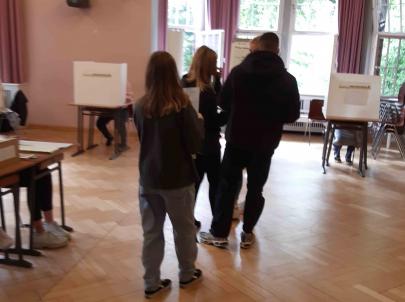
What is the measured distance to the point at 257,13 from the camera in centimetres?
785

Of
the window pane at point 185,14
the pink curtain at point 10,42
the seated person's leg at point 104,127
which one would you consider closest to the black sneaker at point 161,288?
the seated person's leg at point 104,127

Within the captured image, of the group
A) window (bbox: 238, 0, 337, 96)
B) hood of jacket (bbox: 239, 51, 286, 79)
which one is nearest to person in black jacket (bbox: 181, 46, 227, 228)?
hood of jacket (bbox: 239, 51, 286, 79)

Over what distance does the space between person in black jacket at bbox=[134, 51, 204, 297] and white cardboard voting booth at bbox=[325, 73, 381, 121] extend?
11.0 ft

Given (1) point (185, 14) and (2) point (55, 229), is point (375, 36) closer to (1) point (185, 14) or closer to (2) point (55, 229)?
(1) point (185, 14)

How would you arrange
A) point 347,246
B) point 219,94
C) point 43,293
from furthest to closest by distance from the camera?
point 347,246, point 219,94, point 43,293

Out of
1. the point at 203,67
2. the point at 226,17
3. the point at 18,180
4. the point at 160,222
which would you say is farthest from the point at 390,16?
the point at 18,180

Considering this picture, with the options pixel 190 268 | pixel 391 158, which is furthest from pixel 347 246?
pixel 391 158

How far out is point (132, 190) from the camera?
4188mm

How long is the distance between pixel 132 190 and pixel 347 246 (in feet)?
6.49

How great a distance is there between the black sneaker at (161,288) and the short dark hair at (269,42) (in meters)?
1.40

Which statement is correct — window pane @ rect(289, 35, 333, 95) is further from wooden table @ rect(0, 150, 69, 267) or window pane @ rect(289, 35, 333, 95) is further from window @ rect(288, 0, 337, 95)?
wooden table @ rect(0, 150, 69, 267)

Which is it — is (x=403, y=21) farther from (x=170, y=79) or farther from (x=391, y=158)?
(x=170, y=79)

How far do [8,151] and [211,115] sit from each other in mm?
1170

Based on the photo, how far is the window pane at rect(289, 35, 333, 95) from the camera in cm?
783
